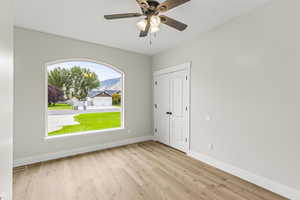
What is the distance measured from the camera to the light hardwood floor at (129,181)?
77.7 inches

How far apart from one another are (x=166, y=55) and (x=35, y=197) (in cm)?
403

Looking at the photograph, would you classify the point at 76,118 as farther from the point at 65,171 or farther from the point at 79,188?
the point at 79,188

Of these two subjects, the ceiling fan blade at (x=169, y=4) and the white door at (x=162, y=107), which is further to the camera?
the white door at (x=162, y=107)

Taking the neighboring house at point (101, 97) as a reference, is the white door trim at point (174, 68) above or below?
above

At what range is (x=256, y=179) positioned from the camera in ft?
7.35

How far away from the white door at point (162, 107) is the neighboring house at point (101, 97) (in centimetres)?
125

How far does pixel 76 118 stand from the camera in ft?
11.8

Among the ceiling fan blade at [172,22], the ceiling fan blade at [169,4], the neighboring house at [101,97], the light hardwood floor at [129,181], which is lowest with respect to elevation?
the light hardwood floor at [129,181]

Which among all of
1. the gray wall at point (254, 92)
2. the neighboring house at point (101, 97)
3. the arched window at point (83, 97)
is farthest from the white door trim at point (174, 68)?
the neighboring house at point (101, 97)

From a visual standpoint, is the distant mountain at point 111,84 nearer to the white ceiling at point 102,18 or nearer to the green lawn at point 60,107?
the green lawn at point 60,107

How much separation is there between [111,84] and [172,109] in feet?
6.40

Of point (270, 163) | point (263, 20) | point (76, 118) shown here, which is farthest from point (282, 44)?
point (76, 118)

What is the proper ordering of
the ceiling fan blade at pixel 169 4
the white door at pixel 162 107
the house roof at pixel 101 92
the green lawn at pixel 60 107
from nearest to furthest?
the ceiling fan blade at pixel 169 4 < the green lawn at pixel 60 107 < the house roof at pixel 101 92 < the white door at pixel 162 107

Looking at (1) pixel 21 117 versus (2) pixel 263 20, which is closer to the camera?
(2) pixel 263 20
